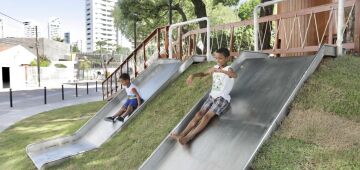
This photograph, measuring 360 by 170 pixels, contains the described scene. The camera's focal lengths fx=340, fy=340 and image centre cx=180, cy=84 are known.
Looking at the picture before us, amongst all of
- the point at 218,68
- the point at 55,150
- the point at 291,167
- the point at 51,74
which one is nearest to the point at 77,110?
the point at 55,150

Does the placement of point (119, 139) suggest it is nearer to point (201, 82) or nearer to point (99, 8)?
point (201, 82)

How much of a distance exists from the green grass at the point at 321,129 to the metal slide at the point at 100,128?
3644mm

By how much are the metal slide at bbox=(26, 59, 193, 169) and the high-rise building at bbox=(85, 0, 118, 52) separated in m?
89.4

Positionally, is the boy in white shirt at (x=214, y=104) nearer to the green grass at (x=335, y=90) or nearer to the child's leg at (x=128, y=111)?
the green grass at (x=335, y=90)

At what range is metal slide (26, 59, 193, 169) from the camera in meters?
6.56

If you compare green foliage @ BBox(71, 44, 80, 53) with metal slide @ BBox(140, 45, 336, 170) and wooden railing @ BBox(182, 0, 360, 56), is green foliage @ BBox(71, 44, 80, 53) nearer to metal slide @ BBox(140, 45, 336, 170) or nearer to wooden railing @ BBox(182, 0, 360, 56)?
wooden railing @ BBox(182, 0, 360, 56)

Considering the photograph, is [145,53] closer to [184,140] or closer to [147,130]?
[147,130]

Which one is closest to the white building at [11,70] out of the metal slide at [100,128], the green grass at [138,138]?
the green grass at [138,138]

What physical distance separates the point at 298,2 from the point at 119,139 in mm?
5642

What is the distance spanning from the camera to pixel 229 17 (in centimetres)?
2584

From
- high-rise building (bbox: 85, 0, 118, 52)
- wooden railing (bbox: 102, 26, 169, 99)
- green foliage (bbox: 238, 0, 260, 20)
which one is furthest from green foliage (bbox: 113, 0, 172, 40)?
high-rise building (bbox: 85, 0, 118, 52)

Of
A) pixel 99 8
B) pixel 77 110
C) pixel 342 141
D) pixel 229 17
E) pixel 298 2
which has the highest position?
pixel 99 8

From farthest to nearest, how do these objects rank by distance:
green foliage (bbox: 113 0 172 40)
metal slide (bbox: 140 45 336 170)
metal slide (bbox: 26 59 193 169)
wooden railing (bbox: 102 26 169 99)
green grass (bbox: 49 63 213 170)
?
green foliage (bbox: 113 0 172 40)
wooden railing (bbox: 102 26 169 99)
metal slide (bbox: 26 59 193 169)
green grass (bbox: 49 63 213 170)
metal slide (bbox: 140 45 336 170)

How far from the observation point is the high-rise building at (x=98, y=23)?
10280 centimetres
